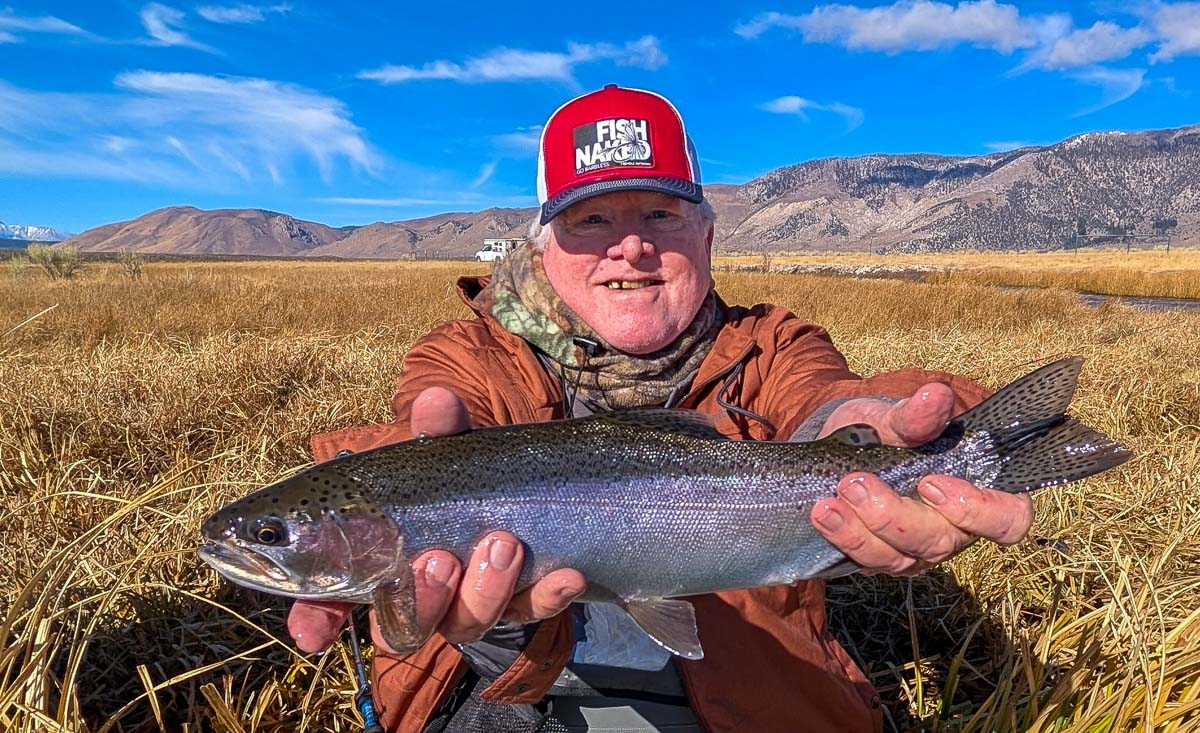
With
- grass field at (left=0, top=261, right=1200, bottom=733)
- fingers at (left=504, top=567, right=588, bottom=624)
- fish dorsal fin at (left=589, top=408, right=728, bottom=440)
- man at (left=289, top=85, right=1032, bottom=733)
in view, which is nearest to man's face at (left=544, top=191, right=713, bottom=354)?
man at (left=289, top=85, right=1032, bottom=733)

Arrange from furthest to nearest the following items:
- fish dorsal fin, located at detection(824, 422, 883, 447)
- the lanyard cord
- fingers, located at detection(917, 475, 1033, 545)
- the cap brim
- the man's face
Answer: the man's face → the cap brim → the lanyard cord → fish dorsal fin, located at detection(824, 422, 883, 447) → fingers, located at detection(917, 475, 1033, 545)

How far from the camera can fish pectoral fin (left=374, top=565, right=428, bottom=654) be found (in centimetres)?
210

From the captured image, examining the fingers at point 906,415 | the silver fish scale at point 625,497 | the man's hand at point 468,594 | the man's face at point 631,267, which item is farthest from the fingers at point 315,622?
the fingers at point 906,415

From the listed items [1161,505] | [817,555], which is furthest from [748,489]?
[1161,505]

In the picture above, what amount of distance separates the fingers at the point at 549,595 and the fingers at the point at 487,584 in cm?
7

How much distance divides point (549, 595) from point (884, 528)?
3.45 ft

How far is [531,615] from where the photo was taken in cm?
225

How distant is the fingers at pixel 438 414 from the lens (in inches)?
88.8

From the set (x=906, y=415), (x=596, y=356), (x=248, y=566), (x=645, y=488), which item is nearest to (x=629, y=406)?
(x=596, y=356)

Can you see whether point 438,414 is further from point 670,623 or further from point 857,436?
point 857,436

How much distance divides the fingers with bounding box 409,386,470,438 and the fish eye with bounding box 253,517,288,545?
506mm

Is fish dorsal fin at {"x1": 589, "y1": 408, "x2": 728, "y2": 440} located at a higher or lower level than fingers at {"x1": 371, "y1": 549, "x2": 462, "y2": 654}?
higher

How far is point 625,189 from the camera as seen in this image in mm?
3012

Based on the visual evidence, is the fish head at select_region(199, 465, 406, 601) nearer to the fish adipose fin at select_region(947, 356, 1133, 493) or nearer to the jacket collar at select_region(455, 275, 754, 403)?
the jacket collar at select_region(455, 275, 754, 403)
